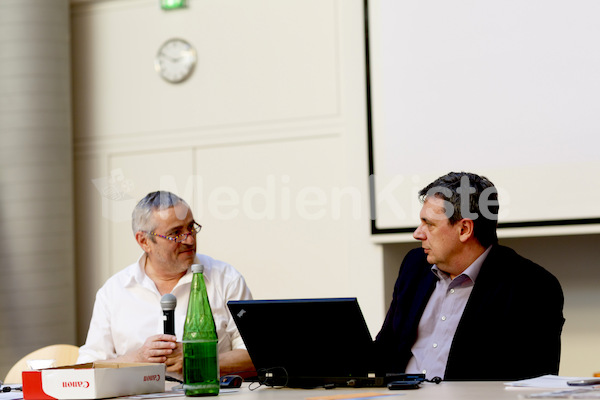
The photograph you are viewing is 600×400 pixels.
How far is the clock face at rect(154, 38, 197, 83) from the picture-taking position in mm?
5031

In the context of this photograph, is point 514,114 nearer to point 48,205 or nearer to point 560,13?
point 560,13

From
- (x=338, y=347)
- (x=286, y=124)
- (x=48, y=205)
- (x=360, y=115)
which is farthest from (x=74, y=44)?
(x=338, y=347)

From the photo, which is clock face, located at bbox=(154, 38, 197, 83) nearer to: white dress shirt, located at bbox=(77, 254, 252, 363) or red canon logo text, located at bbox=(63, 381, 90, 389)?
white dress shirt, located at bbox=(77, 254, 252, 363)

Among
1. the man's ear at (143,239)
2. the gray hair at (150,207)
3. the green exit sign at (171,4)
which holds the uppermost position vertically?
the green exit sign at (171,4)

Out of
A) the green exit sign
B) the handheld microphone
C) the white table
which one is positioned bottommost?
the white table

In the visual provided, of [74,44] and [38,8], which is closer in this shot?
[38,8]

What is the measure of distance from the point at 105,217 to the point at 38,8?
1322mm

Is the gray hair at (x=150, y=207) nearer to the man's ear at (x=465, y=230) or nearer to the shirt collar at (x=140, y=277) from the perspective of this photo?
the shirt collar at (x=140, y=277)

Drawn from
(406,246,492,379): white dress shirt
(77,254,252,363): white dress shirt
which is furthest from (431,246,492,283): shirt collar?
(77,254,252,363): white dress shirt

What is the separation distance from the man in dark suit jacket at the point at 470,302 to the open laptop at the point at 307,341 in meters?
0.36

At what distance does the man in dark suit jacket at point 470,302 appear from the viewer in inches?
98.2

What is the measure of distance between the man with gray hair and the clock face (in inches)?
81.0

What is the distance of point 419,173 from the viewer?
168 inches

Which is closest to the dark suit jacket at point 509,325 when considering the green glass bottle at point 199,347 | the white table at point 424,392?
the white table at point 424,392
